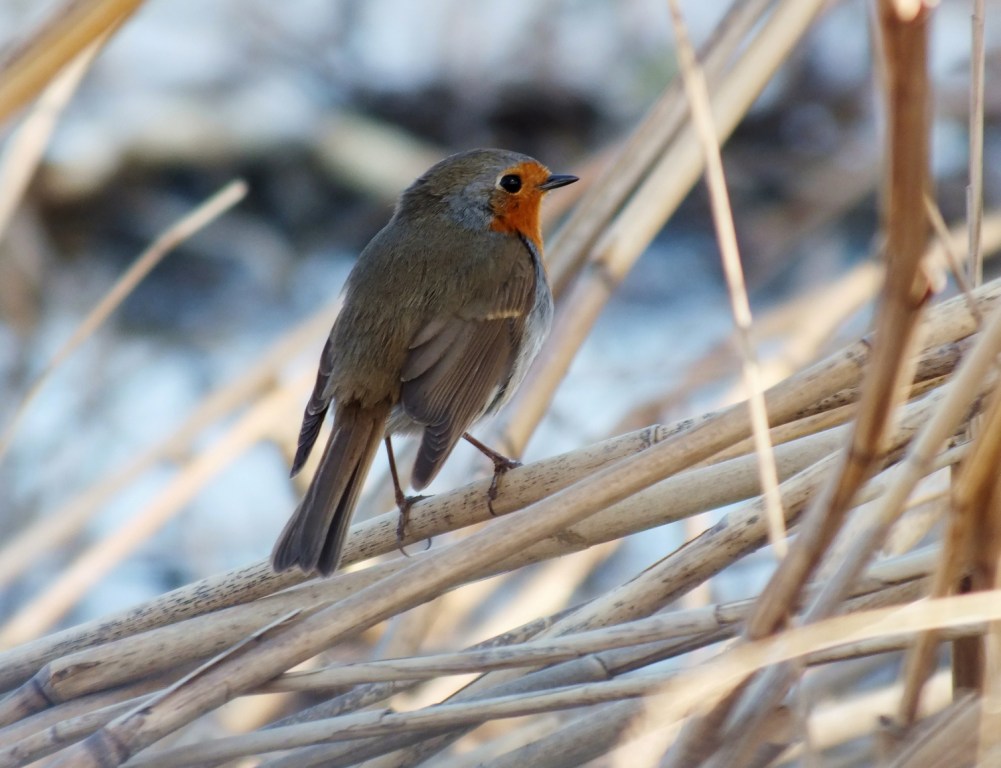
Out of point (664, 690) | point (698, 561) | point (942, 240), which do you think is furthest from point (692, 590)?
point (942, 240)

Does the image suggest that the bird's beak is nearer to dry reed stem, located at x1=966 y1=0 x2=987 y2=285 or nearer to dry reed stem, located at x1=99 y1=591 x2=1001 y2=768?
dry reed stem, located at x1=966 y1=0 x2=987 y2=285

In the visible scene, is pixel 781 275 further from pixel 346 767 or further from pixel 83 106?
pixel 346 767

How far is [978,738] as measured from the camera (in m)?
1.47

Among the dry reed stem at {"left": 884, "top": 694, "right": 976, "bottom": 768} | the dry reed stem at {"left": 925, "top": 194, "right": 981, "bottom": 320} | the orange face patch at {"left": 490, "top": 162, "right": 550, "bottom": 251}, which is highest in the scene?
the orange face patch at {"left": 490, "top": 162, "right": 550, "bottom": 251}

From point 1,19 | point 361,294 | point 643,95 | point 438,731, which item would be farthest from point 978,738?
point 1,19

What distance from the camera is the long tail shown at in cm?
211

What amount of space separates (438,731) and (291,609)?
39 centimetres

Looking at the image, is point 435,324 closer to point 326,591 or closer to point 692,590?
point 326,591

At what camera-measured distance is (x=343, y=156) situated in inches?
256

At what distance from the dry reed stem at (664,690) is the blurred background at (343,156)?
327 centimetres

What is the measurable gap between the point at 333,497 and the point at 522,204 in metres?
1.32

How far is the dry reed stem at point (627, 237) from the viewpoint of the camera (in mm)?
2805

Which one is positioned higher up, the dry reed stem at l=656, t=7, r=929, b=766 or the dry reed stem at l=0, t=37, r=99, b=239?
the dry reed stem at l=0, t=37, r=99, b=239

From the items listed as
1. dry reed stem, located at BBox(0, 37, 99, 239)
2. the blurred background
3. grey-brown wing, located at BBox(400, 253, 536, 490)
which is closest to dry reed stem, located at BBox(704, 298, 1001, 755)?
grey-brown wing, located at BBox(400, 253, 536, 490)
